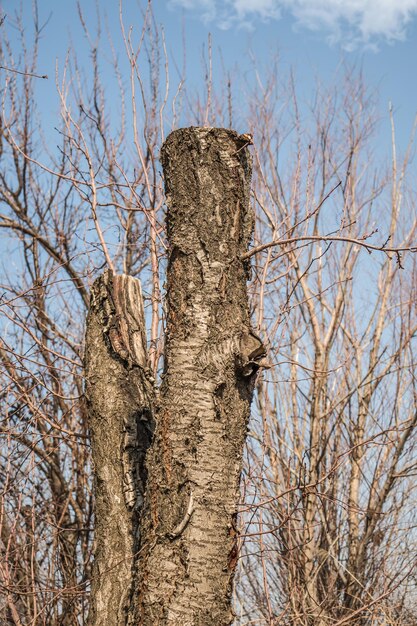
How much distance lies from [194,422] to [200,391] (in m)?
0.12

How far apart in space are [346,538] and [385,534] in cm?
39

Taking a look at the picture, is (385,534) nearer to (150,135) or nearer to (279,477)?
(279,477)

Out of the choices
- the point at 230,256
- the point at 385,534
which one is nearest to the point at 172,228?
the point at 230,256

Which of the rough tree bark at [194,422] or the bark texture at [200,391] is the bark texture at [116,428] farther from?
the bark texture at [200,391]

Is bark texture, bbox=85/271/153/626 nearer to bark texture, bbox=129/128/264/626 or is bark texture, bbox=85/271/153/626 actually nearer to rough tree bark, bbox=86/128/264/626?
rough tree bark, bbox=86/128/264/626

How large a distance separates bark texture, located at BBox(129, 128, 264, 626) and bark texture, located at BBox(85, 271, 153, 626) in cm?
58

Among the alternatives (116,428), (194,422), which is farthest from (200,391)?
(116,428)

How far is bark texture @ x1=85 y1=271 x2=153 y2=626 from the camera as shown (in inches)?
141

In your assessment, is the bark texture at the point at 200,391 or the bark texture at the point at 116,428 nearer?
the bark texture at the point at 200,391

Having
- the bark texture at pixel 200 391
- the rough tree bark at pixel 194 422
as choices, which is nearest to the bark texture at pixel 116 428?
the rough tree bark at pixel 194 422

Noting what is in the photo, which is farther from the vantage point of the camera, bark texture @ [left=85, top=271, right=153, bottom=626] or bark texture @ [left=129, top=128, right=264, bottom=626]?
bark texture @ [left=85, top=271, right=153, bottom=626]

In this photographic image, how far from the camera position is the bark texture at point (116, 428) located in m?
3.59

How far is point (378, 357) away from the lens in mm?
8055

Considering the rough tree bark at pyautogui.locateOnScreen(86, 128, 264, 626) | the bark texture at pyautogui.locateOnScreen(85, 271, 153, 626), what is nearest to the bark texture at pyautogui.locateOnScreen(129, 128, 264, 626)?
the rough tree bark at pyautogui.locateOnScreen(86, 128, 264, 626)
